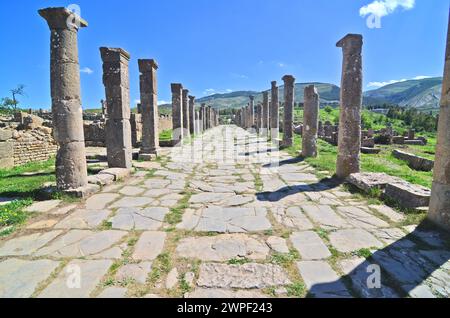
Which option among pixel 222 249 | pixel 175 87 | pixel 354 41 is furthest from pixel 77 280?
A: pixel 175 87

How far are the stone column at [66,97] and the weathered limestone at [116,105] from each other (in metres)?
1.97

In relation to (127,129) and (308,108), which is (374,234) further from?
(308,108)

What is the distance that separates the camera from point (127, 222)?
392 centimetres

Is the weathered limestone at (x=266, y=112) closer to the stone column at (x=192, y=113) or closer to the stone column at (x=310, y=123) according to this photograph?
the stone column at (x=192, y=113)

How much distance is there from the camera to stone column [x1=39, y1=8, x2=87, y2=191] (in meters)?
5.12

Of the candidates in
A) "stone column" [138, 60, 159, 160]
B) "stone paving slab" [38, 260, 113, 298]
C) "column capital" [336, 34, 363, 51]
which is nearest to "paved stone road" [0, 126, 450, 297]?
"stone paving slab" [38, 260, 113, 298]

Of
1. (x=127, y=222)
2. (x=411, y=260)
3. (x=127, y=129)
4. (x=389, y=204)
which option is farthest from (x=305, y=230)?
(x=127, y=129)

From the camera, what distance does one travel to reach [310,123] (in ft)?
33.0

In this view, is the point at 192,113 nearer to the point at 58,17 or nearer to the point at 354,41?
the point at 354,41

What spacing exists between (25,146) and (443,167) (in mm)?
11818

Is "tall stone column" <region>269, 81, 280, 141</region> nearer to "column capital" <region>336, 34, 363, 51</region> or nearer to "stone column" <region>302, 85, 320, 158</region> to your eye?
"stone column" <region>302, 85, 320, 158</region>

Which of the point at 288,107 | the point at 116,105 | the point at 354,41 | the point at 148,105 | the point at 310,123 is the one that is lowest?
the point at 310,123
